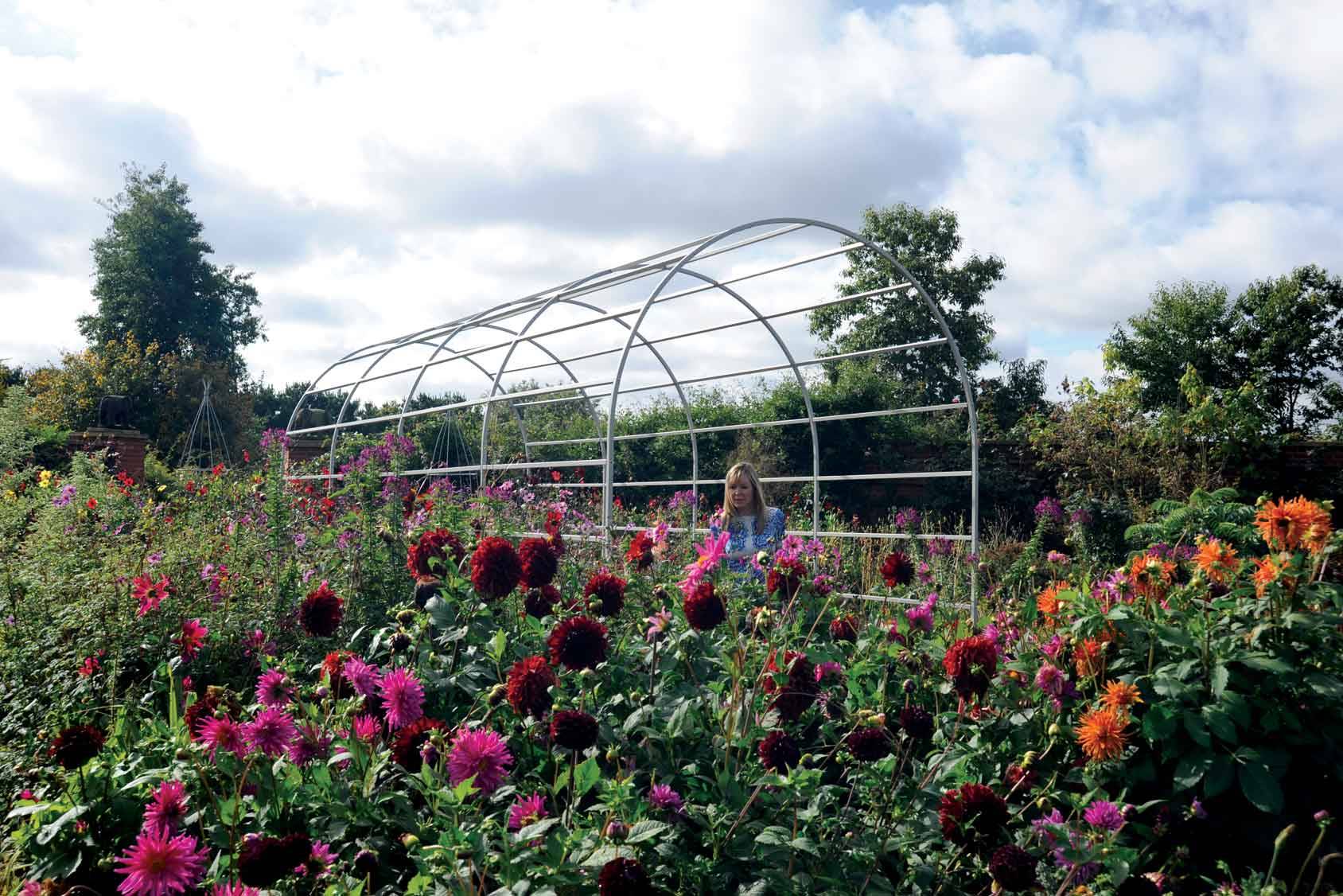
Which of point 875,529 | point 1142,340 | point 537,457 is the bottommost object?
point 875,529

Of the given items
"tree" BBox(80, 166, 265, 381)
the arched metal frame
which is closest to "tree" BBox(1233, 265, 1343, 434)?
the arched metal frame

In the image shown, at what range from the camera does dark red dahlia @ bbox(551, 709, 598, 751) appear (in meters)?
1.47

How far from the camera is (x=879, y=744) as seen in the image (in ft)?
5.27

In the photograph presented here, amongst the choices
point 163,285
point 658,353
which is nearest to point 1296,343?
point 658,353

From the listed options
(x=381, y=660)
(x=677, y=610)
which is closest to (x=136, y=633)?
(x=381, y=660)

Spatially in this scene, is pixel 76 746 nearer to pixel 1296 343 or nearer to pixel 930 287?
pixel 930 287

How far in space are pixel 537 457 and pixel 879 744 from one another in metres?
8.99

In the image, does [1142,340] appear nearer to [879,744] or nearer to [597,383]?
[597,383]

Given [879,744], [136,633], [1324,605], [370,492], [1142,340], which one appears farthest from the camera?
[1142,340]

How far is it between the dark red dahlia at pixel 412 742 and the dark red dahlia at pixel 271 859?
0.23 m

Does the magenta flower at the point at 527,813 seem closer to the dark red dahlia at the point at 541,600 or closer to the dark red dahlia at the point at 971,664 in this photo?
the dark red dahlia at the point at 541,600

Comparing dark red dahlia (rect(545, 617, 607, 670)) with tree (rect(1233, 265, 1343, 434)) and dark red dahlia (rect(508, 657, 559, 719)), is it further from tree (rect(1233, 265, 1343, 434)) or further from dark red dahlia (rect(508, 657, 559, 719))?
tree (rect(1233, 265, 1343, 434))

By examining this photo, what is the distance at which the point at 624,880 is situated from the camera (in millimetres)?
1203

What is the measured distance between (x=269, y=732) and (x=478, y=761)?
18.4 inches
